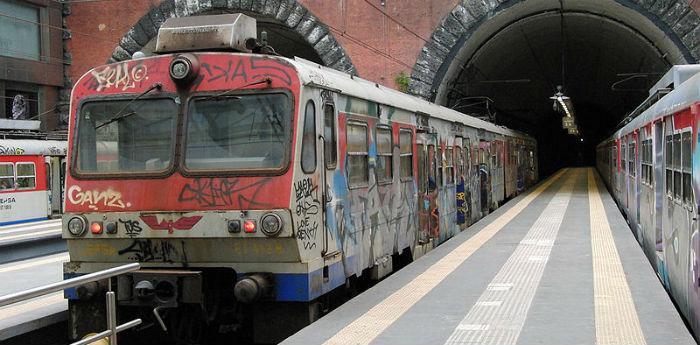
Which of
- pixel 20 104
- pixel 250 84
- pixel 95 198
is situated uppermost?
pixel 20 104

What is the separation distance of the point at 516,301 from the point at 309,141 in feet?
8.76

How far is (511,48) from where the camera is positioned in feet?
104

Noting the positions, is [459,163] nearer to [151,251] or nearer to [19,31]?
[151,251]

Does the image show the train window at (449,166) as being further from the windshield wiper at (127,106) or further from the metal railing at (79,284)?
the metal railing at (79,284)

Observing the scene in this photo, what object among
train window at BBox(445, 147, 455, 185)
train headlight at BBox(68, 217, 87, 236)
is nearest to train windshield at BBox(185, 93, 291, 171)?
train headlight at BBox(68, 217, 87, 236)

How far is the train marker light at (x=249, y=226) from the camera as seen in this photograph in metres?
7.03

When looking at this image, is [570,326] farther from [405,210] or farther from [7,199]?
[7,199]

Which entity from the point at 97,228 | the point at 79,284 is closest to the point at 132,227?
the point at 97,228

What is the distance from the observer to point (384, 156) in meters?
10.1

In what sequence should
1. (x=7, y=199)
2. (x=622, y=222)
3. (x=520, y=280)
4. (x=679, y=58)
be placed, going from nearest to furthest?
1. (x=520, y=280)
2. (x=622, y=222)
3. (x=7, y=199)
4. (x=679, y=58)

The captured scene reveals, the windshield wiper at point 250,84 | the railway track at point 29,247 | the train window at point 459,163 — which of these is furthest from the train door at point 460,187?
the windshield wiper at point 250,84

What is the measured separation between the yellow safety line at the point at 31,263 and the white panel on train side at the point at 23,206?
8292mm

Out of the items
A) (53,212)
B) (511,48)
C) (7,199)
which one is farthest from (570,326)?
(511,48)

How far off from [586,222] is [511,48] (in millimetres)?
15995
